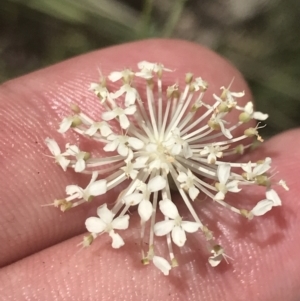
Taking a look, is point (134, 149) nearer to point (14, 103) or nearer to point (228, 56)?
point (14, 103)

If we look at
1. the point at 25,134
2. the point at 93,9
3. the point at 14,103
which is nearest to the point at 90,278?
the point at 25,134

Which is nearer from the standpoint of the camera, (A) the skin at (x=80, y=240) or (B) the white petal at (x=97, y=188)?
(B) the white petal at (x=97, y=188)

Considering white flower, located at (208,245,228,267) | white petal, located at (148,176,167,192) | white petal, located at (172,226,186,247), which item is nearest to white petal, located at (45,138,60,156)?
white petal, located at (148,176,167,192)

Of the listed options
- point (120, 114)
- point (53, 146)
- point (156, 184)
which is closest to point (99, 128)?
point (120, 114)

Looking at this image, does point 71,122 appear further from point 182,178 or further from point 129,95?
point 182,178

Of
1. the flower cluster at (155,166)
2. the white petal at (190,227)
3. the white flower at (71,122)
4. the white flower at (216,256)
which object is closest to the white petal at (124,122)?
the flower cluster at (155,166)

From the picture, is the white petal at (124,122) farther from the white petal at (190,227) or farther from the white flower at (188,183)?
the white petal at (190,227)

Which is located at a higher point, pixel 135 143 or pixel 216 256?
pixel 135 143
